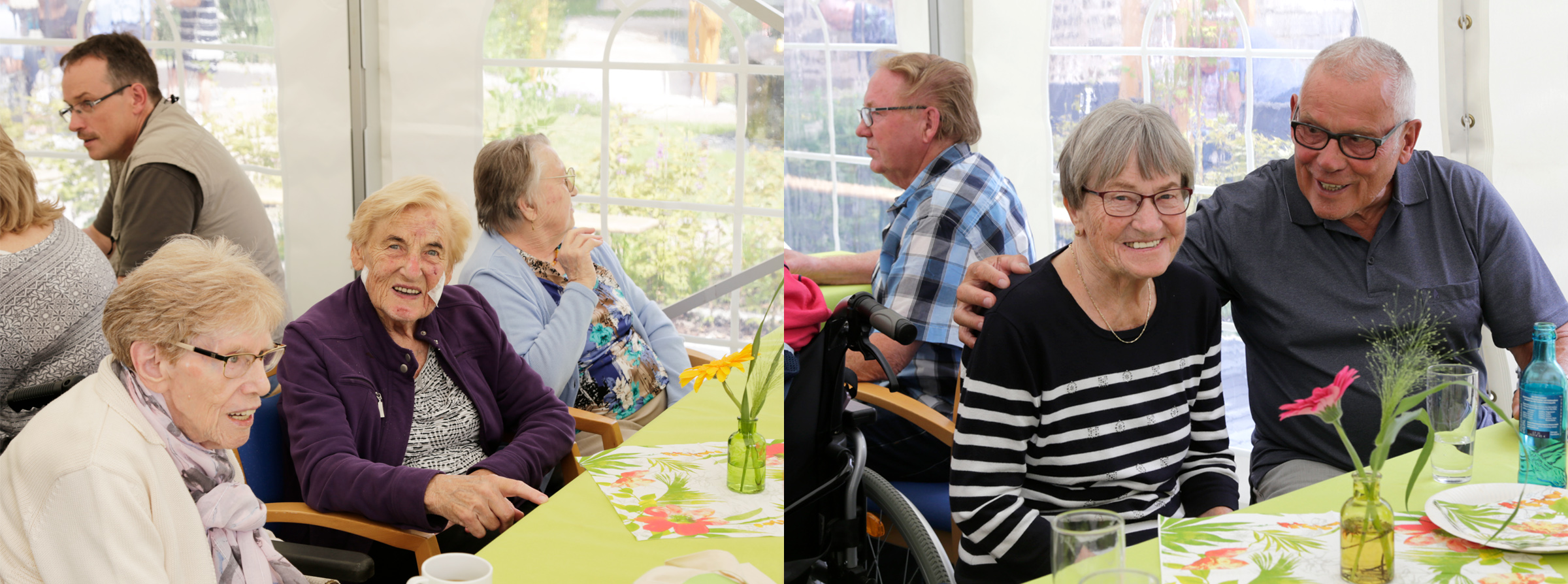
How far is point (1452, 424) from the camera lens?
1.31 metres

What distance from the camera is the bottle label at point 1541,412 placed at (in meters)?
1.27

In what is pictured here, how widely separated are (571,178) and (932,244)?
0.92 metres

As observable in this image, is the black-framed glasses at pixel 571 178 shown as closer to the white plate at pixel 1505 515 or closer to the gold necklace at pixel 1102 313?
the gold necklace at pixel 1102 313

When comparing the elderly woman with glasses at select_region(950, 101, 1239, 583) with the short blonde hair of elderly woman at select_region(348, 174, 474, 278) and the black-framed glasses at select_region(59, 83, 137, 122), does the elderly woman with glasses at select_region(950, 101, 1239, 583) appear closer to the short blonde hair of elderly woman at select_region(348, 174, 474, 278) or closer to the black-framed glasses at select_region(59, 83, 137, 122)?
the short blonde hair of elderly woman at select_region(348, 174, 474, 278)

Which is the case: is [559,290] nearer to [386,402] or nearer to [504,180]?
[504,180]

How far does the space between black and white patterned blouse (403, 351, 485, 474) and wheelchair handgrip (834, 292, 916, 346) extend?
86 cm

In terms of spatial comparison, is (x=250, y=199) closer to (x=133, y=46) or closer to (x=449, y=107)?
(x=133, y=46)

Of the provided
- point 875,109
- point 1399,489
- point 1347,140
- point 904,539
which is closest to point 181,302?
point 904,539

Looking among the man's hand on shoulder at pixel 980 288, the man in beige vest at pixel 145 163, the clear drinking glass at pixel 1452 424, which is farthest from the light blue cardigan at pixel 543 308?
the clear drinking glass at pixel 1452 424

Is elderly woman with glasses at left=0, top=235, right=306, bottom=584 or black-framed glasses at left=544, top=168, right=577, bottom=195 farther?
black-framed glasses at left=544, top=168, right=577, bottom=195

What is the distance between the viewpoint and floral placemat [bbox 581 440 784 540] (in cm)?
85

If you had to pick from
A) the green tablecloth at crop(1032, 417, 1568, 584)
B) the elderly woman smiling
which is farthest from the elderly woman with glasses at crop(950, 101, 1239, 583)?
the elderly woman smiling

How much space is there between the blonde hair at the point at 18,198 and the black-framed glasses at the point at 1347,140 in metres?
2.24

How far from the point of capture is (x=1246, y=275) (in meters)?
1.89
